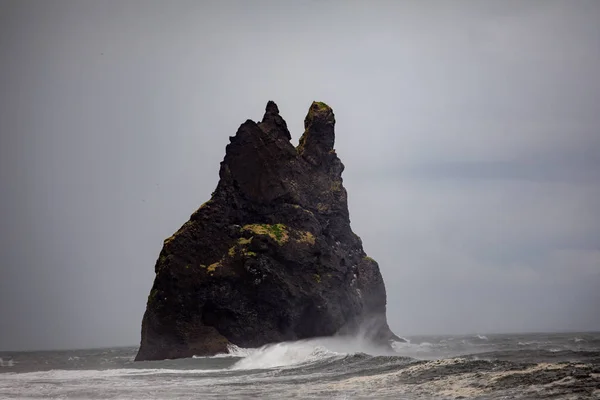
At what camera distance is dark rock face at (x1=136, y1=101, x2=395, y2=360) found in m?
57.7

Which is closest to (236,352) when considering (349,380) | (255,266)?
(255,266)

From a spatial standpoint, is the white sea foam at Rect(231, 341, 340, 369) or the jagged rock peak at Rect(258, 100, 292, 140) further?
the jagged rock peak at Rect(258, 100, 292, 140)

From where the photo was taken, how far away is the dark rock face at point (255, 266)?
57656 mm

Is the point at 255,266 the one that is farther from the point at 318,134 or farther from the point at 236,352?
the point at 318,134

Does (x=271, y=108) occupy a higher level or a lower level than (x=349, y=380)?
higher

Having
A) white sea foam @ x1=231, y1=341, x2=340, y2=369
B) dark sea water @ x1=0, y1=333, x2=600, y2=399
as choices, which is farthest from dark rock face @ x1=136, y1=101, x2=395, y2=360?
dark sea water @ x1=0, y1=333, x2=600, y2=399

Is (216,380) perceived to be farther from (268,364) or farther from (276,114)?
(276,114)

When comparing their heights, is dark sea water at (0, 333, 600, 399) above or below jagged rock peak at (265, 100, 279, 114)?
below

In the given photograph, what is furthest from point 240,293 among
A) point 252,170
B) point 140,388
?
point 140,388

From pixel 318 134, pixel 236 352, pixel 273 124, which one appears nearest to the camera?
pixel 236 352

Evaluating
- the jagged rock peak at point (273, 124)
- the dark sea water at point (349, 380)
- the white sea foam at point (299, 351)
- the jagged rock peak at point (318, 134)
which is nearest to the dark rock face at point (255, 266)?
the jagged rock peak at point (273, 124)

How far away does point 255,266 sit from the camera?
191 ft

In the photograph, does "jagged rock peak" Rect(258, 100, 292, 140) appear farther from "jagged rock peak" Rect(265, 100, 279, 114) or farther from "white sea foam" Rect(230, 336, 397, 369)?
"white sea foam" Rect(230, 336, 397, 369)

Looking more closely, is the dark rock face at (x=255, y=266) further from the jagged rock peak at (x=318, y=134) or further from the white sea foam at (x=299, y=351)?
the jagged rock peak at (x=318, y=134)
